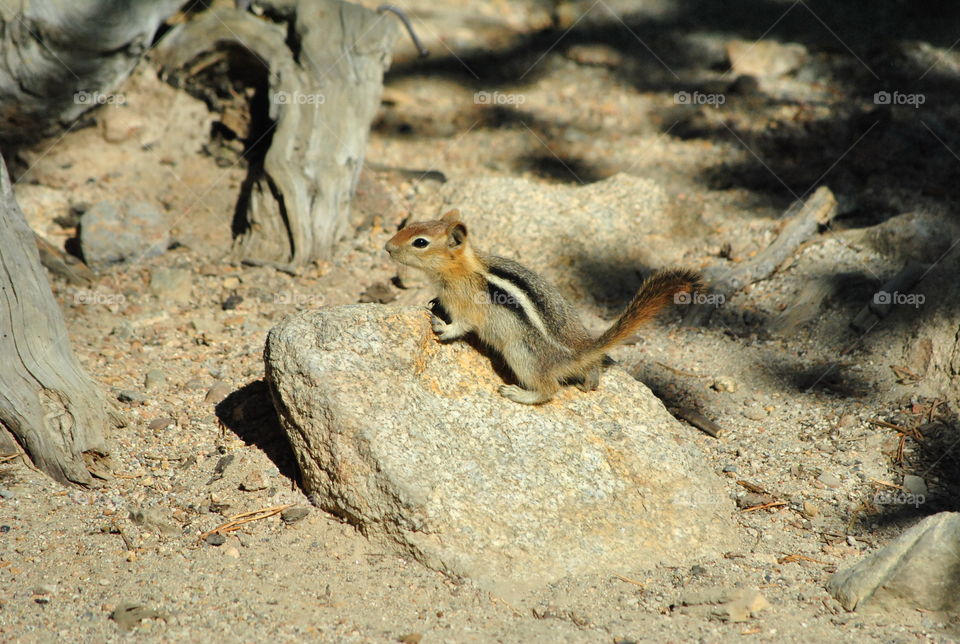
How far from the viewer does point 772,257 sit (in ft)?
19.4

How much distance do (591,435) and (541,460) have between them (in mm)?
328

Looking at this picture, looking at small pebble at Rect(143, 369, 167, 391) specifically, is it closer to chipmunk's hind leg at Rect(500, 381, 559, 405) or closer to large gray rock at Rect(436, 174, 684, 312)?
chipmunk's hind leg at Rect(500, 381, 559, 405)

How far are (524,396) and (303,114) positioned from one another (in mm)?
A: 3168

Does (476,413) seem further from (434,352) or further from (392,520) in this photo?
(392,520)

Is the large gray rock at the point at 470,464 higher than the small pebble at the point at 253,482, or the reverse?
the large gray rock at the point at 470,464

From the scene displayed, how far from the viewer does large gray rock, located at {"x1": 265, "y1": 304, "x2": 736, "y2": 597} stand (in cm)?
347

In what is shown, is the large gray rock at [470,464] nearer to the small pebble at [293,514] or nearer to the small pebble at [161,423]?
the small pebble at [293,514]

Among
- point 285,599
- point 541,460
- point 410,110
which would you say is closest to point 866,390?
point 541,460

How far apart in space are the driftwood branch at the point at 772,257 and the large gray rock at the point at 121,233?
3.73m

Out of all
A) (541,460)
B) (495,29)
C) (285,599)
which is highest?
(495,29)

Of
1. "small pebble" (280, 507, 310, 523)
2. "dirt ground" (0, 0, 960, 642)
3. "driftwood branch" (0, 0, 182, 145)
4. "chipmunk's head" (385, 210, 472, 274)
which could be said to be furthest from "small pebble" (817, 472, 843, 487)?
"driftwood branch" (0, 0, 182, 145)

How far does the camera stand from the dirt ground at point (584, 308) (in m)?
3.24

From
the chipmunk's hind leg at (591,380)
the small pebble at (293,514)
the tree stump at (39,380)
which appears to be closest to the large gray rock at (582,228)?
the chipmunk's hind leg at (591,380)

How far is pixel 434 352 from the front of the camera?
4.10 m
